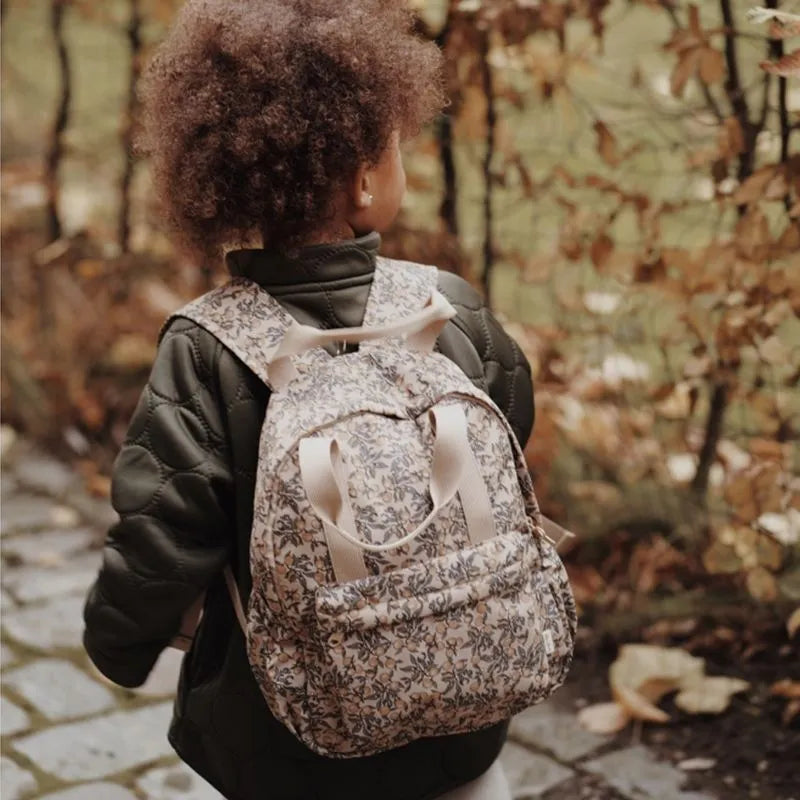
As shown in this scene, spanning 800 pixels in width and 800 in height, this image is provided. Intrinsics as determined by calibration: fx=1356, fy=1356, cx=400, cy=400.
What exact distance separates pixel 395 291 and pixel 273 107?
0.35m

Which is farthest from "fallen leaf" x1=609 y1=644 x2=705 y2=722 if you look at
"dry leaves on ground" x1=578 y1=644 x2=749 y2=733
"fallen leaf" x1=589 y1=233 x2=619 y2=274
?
"fallen leaf" x1=589 y1=233 x2=619 y2=274

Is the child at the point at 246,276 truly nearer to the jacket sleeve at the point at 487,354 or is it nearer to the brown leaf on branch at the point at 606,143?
the jacket sleeve at the point at 487,354

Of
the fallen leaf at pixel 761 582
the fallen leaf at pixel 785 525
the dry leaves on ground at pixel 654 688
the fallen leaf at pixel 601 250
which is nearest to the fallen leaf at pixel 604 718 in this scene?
the dry leaves on ground at pixel 654 688

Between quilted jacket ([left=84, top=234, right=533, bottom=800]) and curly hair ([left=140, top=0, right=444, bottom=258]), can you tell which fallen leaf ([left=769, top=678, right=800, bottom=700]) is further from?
curly hair ([left=140, top=0, right=444, bottom=258])

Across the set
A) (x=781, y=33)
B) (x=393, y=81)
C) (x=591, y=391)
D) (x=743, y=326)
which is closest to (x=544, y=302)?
(x=591, y=391)

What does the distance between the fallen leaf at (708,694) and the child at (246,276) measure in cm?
141

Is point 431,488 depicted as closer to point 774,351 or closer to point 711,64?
point 774,351

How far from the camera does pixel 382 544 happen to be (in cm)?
184

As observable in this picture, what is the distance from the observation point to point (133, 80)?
5.48 meters

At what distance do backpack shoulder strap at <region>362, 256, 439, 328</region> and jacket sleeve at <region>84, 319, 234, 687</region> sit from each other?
0.25 metres

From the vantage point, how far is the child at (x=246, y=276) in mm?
1938

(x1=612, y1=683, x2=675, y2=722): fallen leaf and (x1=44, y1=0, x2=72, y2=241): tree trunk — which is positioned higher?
(x1=44, y1=0, x2=72, y2=241): tree trunk

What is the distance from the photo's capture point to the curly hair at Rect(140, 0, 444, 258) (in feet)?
6.30

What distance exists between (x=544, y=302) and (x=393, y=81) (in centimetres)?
214
